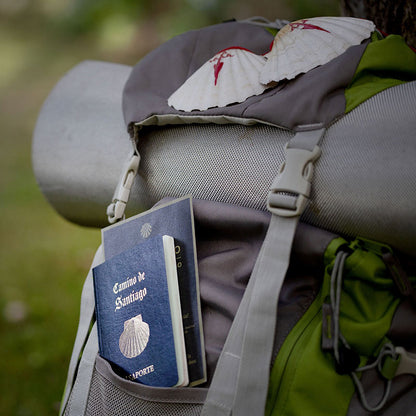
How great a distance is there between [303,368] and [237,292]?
14 cm

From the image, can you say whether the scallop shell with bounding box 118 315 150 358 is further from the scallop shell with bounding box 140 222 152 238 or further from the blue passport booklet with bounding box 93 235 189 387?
the scallop shell with bounding box 140 222 152 238

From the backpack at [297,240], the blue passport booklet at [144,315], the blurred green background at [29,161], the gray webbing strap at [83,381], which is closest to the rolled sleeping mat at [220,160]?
the backpack at [297,240]

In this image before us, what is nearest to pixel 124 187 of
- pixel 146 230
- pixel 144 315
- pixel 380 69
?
pixel 146 230

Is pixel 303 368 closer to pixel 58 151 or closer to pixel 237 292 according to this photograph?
pixel 237 292

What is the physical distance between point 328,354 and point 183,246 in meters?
0.25

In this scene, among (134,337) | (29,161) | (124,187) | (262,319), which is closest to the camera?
(262,319)

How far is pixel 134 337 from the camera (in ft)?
2.50

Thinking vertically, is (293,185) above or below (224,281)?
above

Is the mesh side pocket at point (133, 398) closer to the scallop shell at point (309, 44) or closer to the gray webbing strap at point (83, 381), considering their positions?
the gray webbing strap at point (83, 381)

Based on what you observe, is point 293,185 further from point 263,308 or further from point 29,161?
point 29,161

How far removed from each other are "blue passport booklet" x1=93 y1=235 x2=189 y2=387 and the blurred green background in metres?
0.74

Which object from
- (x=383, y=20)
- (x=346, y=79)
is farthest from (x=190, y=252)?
(x=383, y=20)

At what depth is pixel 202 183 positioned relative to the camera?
823 mm

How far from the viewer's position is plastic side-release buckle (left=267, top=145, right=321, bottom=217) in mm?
680
